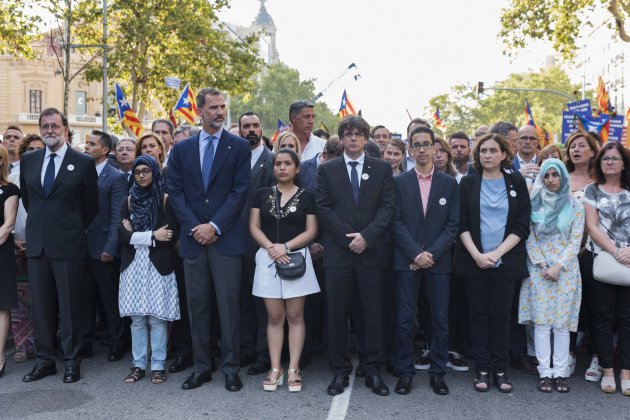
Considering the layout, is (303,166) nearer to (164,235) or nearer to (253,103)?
(164,235)

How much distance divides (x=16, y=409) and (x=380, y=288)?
3165 mm

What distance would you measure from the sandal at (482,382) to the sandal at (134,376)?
300 cm

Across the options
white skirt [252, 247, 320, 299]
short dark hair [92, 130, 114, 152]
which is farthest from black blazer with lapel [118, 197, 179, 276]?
short dark hair [92, 130, 114, 152]

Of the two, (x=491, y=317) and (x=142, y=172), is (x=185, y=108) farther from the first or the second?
(x=491, y=317)

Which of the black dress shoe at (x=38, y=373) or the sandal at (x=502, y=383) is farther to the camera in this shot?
the black dress shoe at (x=38, y=373)

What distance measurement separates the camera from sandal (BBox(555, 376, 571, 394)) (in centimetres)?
610

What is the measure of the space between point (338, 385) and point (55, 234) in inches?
115

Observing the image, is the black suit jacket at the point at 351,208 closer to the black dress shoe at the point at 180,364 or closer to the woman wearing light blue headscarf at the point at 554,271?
the woman wearing light blue headscarf at the point at 554,271

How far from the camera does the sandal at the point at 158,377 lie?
634 cm

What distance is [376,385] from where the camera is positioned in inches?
238

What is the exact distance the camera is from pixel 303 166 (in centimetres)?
720

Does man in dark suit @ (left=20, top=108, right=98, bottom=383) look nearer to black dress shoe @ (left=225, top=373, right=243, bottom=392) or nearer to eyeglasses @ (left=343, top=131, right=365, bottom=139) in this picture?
black dress shoe @ (left=225, top=373, right=243, bottom=392)

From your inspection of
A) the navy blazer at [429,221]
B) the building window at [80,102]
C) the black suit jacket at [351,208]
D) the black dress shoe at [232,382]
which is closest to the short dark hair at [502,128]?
the navy blazer at [429,221]

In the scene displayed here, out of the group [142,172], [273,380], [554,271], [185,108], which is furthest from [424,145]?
[185,108]
